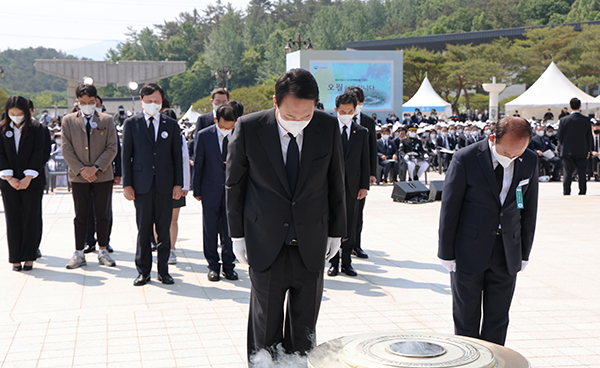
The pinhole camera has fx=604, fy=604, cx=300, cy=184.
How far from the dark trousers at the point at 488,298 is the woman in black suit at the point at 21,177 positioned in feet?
16.2

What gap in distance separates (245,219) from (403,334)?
1.17 meters

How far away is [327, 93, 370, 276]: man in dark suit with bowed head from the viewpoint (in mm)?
6445

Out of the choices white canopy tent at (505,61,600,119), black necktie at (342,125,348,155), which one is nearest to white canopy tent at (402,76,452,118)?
white canopy tent at (505,61,600,119)

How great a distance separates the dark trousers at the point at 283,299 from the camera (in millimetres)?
3266

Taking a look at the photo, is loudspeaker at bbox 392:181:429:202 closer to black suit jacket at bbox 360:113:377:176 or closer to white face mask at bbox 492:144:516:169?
black suit jacket at bbox 360:113:377:176

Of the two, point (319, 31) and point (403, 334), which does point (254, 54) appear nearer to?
point (319, 31)

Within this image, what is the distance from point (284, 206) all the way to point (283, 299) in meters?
0.53

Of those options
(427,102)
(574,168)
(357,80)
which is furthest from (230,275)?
(427,102)

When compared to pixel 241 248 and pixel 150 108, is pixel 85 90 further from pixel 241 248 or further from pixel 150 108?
pixel 241 248

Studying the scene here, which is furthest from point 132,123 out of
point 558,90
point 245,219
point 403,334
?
point 558,90

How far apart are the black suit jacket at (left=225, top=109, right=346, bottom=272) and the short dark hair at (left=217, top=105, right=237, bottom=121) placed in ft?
10.0

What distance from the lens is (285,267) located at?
328 centimetres

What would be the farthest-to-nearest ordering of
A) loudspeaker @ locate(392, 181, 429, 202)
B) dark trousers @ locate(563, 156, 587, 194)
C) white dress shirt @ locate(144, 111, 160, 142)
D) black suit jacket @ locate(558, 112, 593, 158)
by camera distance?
dark trousers @ locate(563, 156, 587, 194), black suit jacket @ locate(558, 112, 593, 158), loudspeaker @ locate(392, 181, 429, 202), white dress shirt @ locate(144, 111, 160, 142)

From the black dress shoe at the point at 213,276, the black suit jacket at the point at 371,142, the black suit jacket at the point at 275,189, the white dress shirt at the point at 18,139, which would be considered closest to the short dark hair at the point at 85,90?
the white dress shirt at the point at 18,139
